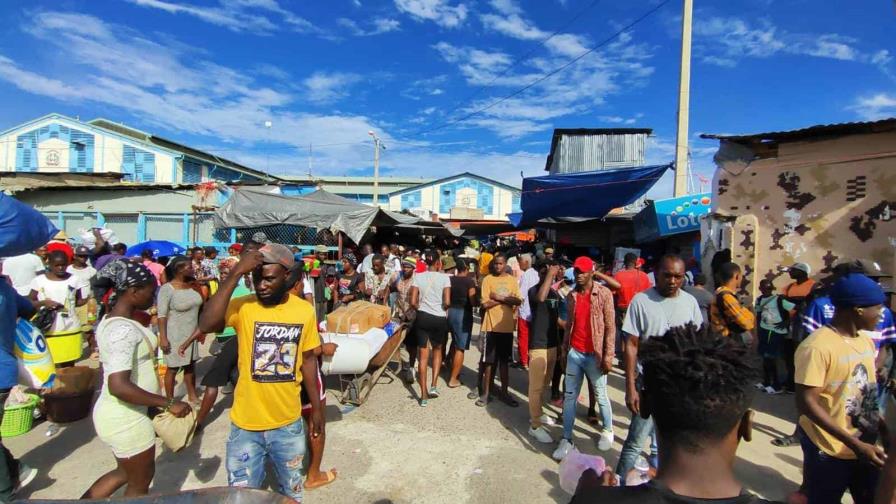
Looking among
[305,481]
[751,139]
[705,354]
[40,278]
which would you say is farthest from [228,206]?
[705,354]

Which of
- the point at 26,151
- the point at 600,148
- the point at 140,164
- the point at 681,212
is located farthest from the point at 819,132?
the point at 26,151

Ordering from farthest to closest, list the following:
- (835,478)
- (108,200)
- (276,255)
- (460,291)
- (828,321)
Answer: (108,200) → (460,291) → (828,321) → (276,255) → (835,478)

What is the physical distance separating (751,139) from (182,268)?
780 cm

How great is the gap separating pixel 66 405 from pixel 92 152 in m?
27.0

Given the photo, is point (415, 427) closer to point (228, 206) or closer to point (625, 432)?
point (625, 432)

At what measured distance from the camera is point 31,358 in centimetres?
290

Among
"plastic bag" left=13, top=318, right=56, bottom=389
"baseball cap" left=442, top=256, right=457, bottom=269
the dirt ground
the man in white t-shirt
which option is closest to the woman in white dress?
"plastic bag" left=13, top=318, right=56, bottom=389

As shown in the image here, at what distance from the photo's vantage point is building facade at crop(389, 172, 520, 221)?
41.4 metres

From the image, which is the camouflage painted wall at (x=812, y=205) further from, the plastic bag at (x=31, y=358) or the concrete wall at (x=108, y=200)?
the concrete wall at (x=108, y=200)

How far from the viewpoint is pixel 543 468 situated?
3.86 metres

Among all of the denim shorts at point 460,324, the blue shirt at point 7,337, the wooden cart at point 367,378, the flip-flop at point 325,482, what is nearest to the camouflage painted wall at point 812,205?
the denim shorts at point 460,324

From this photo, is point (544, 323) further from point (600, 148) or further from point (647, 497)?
point (600, 148)

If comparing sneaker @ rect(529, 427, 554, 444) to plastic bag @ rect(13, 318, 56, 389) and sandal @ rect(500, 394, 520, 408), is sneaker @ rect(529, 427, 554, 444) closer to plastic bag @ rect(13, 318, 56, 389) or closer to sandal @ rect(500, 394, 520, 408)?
sandal @ rect(500, 394, 520, 408)

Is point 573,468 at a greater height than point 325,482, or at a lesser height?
greater
